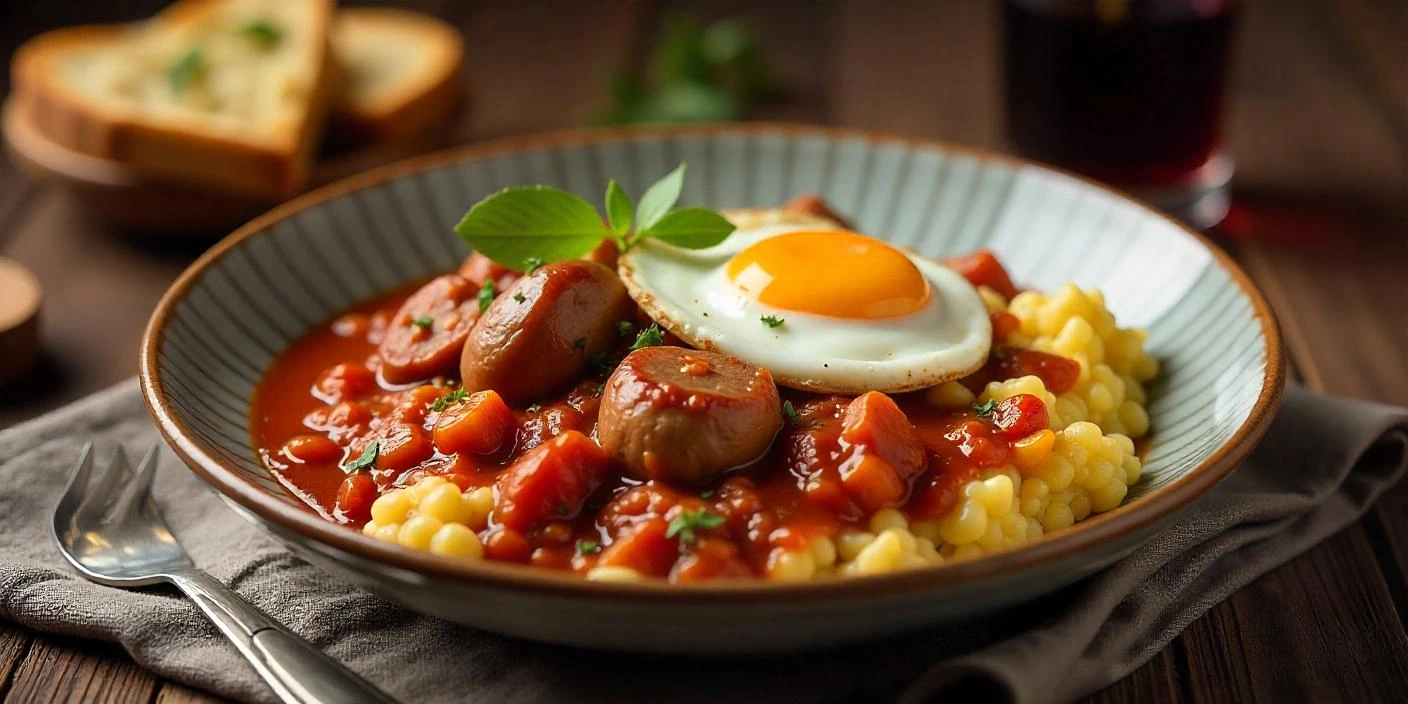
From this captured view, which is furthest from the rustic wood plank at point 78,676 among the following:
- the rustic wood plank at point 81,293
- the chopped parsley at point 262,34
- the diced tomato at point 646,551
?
the chopped parsley at point 262,34

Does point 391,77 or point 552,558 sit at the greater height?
point 552,558

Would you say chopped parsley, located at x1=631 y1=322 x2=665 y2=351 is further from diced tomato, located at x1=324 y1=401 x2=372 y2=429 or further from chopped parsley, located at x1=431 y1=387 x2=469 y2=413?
diced tomato, located at x1=324 y1=401 x2=372 y2=429

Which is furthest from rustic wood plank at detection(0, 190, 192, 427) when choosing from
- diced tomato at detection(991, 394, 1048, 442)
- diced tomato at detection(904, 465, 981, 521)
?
diced tomato at detection(991, 394, 1048, 442)

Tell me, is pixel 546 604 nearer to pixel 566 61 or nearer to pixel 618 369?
pixel 618 369

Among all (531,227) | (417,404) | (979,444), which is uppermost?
(531,227)

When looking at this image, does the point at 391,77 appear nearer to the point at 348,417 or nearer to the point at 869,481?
the point at 348,417

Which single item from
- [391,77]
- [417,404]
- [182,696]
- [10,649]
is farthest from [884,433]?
[391,77]
